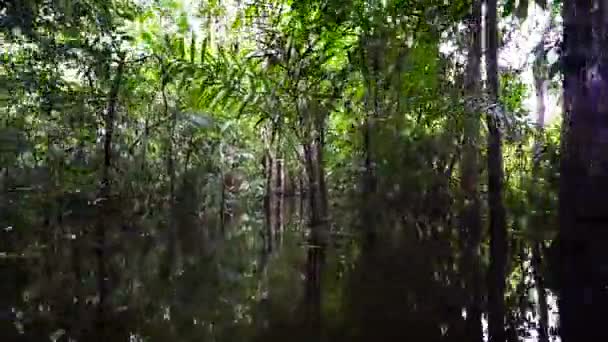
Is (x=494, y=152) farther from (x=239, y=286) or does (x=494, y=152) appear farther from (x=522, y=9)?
(x=239, y=286)

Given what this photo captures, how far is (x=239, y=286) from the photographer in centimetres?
511

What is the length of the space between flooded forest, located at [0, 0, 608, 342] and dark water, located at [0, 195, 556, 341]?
0.10 ft

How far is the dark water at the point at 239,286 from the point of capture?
143 inches

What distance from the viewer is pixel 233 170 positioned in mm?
16625

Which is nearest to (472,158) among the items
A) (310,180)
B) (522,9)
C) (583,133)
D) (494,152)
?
(494,152)

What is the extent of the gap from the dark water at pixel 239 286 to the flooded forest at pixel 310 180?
1.2 inches

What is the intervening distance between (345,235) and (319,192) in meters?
1.26

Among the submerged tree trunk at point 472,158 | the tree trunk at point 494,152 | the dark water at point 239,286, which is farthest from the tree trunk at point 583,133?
the dark water at point 239,286

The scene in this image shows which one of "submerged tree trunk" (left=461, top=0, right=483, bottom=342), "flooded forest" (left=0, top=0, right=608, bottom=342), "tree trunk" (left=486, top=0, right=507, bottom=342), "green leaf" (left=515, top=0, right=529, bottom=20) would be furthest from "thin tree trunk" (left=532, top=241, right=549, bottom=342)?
"green leaf" (left=515, top=0, right=529, bottom=20)

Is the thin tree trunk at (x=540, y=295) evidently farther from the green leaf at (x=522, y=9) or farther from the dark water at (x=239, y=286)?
the green leaf at (x=522, y=9)

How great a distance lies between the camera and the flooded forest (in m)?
4.10

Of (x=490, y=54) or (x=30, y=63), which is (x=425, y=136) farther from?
(x=30, y=63)

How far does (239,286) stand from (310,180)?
2.95 meters

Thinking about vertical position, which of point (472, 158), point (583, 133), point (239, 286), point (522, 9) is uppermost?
point (522, 9)
